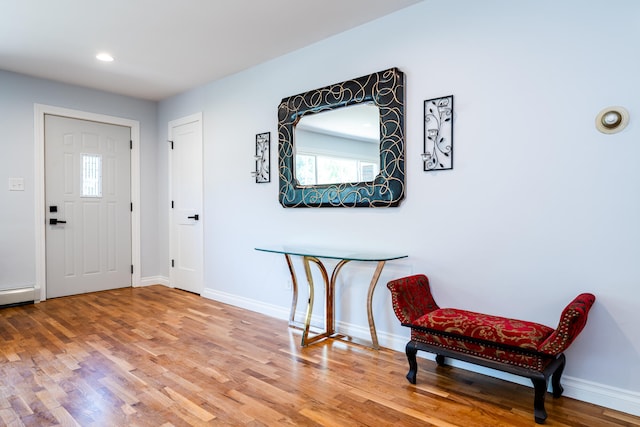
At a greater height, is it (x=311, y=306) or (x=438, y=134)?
(x=438, y=134)

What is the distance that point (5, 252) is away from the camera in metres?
4.15

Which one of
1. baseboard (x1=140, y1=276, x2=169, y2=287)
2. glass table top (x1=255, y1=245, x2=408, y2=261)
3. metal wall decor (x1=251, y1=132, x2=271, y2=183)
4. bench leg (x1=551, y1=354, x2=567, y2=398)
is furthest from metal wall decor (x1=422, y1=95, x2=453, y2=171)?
baseboard (x1=140, y1=276, x2=169, y2=287)

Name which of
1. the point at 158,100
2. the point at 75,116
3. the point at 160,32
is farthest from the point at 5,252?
the point at 160,32

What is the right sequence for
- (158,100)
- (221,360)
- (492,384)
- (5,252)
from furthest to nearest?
(158,100)
(5,252)
(221,360)
(492,384)

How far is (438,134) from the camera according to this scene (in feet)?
8.68

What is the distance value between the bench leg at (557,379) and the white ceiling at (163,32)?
2.46 meters

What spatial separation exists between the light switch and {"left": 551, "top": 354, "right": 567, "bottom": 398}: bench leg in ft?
16.8

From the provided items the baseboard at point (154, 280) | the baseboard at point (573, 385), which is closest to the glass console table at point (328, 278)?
the baseboard at point (573, 385)

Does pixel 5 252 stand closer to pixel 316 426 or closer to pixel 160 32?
pixel 160 32

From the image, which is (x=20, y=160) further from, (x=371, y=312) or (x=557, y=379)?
(x=557, y=379)

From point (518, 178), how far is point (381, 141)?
99cm

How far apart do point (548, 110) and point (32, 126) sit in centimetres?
495

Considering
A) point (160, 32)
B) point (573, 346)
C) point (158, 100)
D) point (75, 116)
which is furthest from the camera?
point (158, 100)

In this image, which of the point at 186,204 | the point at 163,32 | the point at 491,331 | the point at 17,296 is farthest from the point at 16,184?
the point at 491,331
